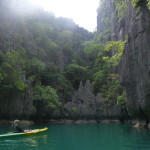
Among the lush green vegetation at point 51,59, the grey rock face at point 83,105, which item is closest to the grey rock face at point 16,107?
the lush green vegetation at point 51,59

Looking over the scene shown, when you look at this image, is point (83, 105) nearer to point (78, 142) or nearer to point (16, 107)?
point (16, 107)

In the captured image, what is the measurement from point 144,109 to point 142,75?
2.61 metres

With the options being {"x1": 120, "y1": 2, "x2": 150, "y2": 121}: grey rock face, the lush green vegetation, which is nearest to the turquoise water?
{"x1": 120, "y1": 2, "x2": 150, "y2": 121}: grey rock face

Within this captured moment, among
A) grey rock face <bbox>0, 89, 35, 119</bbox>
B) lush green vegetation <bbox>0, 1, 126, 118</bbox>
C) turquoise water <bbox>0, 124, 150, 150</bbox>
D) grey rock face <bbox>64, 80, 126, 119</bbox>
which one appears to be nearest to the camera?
turquoise water <bbox>0, 124, 150, 150</bbox>

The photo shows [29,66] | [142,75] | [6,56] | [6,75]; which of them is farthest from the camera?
[29,66]

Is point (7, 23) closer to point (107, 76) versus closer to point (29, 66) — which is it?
point (29, 66)

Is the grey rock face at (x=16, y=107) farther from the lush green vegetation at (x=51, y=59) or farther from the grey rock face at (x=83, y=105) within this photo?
the grey rock face at (x=83, y=105)

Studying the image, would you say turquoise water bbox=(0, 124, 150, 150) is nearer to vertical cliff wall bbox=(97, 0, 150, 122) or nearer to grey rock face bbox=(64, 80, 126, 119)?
vertical cliff wall bbox=(97, 0, 150, 122)

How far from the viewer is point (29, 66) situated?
3369 centimetres

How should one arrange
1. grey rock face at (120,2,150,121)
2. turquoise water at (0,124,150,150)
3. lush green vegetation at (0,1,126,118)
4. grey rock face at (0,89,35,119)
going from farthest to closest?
grey rock face at (0,89,35,119) → lush green vegetation at (0,1,126,118) → grey rock face at (120,2,150,121) → turquoise water at (0,124,150,150)

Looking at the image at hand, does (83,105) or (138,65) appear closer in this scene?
(138,65)

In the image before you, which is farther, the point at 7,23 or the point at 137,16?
the point at 7,23

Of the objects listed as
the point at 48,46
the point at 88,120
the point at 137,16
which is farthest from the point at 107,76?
the point at 137,16

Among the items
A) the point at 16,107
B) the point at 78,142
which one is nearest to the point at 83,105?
the point at 16,107
